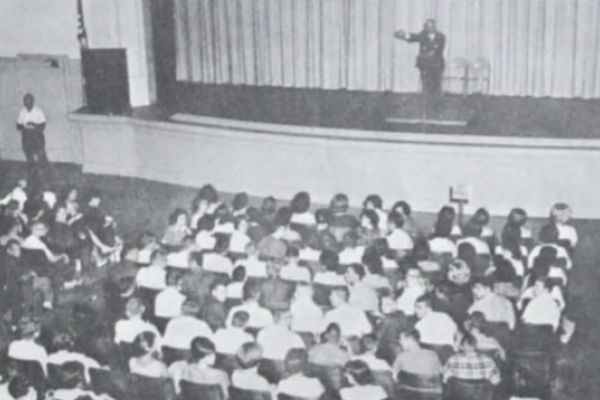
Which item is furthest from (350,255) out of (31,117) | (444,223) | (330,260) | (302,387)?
(31,117)

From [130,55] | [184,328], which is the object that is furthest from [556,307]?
[130,55]

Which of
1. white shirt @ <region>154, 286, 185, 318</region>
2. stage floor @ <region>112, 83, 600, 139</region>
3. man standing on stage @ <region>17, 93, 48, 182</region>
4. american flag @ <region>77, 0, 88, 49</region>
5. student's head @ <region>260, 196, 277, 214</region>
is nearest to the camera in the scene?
white shirt @ <region>154, 286, 185, 318</region>

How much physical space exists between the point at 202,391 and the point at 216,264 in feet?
6.91

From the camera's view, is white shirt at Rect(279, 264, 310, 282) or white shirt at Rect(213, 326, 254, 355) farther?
white shirt at Rect(279, 264, 310, 282)

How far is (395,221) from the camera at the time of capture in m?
8.59

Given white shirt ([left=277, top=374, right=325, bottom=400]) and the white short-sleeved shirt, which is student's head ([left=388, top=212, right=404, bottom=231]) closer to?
white shirt ([left=277, top=374, right=325, bottom=400])

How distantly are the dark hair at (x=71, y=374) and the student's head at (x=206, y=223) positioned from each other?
2.78 meters

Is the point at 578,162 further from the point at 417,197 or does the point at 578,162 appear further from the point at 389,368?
the point at 389,368

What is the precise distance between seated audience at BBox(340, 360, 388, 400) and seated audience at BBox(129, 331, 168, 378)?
126cm

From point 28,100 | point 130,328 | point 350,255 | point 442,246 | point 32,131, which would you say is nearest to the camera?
point 130,328

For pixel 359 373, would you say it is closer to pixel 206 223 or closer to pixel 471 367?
pixel 471 367

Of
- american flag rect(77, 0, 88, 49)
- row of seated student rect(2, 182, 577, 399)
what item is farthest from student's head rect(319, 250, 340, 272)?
american flag rect(77, 0, 88, 49)

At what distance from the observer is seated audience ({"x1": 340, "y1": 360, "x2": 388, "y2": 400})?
599cm

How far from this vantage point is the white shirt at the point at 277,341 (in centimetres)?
663
